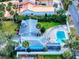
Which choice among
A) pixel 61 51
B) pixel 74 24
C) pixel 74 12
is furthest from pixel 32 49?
pixel 74 12

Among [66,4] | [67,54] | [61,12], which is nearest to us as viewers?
[67,54]

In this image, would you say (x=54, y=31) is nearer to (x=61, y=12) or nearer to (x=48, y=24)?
(x=48, y=24)

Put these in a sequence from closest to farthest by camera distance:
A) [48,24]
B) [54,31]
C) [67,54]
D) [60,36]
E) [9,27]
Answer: [67,54], [60,36], [54,31], [9,27], [48,24]

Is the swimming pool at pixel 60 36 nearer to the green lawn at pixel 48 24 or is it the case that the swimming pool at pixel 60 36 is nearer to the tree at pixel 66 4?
the green lawn at pixel 48 24

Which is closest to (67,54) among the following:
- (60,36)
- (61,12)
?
(60,36)

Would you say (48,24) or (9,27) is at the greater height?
(48,24)

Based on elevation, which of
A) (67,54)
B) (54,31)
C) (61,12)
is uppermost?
(61,12)

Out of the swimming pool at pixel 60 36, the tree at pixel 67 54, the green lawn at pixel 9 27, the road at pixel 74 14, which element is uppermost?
the road at pixel 74 14

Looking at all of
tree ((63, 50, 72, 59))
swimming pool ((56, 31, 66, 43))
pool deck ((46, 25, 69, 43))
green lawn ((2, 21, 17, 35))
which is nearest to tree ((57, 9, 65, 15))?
pool deck ((46, 25, 69, 43))

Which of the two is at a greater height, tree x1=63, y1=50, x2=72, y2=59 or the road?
the road

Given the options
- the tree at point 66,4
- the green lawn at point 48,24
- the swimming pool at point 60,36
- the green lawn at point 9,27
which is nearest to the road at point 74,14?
the tree at point 66,4

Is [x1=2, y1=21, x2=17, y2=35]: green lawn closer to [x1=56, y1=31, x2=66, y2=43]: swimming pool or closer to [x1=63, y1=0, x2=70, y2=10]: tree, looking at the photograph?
[x1=56, y1=31, x2=66, y2=43]: swimming pool
